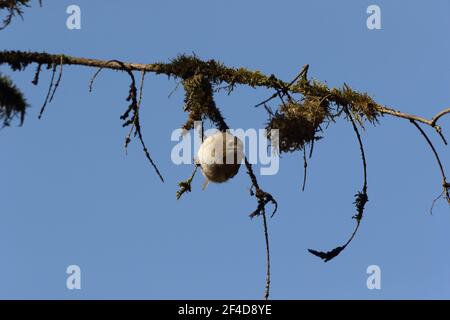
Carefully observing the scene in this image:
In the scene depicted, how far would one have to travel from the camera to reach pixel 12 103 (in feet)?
11.3

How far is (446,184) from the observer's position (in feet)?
14.2

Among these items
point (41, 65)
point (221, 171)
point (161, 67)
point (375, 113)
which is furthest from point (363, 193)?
point (41, 65)

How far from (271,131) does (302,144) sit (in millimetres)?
188

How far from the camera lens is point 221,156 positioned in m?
3.98

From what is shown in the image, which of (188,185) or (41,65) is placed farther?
(188,185)

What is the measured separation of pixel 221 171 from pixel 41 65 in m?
1.10

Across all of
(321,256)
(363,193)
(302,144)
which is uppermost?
(302,144)

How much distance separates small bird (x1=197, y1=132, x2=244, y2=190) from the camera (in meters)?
3.99

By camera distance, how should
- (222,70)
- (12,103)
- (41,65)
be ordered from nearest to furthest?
1. (12,103)
2. (41,65)
3. (222,70)

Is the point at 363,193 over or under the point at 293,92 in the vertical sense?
under

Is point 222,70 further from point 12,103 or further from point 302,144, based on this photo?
point 12,103

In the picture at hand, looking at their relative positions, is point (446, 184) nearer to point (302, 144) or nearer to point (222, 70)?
point (302, 144)

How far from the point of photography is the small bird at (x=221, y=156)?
3.99m

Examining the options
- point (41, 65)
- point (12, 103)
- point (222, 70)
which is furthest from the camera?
point (222, 70)
